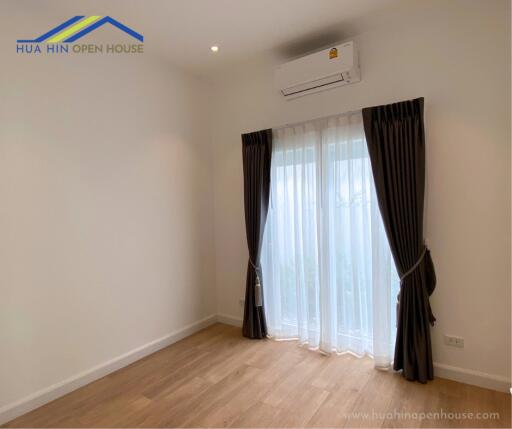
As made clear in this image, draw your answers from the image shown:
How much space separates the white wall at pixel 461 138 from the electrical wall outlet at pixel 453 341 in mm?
33

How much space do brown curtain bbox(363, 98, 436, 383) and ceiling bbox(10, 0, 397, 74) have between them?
2.99 feet

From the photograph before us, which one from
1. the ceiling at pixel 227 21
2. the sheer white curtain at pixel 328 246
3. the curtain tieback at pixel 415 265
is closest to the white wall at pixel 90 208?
the ceiling at pixel 227 21

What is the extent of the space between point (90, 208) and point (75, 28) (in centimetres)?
147

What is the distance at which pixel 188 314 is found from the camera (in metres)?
3.42

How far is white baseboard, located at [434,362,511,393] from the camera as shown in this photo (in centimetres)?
219

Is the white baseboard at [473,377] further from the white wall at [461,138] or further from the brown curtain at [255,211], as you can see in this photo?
the brown curtain at [255,211]

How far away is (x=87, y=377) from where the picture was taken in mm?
2484

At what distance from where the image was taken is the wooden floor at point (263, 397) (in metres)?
1.99

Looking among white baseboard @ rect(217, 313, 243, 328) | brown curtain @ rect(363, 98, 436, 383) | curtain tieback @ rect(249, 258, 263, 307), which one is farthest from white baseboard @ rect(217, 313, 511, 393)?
white baseboard @ rect(217, 313, 243, 328)

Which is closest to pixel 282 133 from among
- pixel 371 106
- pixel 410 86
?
pixel 371 106

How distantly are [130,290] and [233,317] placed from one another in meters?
1.32

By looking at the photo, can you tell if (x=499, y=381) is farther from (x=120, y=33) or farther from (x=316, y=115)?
(x=120, y=33)

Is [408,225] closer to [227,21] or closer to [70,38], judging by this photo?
[227,21]

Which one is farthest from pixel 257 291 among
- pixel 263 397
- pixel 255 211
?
pixel 263 397
